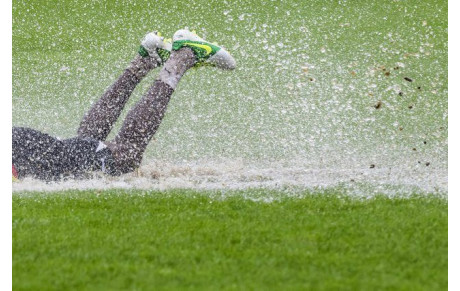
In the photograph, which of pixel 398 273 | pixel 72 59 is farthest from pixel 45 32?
pixel 398 273

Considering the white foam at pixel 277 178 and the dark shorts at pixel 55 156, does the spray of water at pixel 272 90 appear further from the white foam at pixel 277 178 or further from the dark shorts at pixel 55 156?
the dark shorts at pixel 55 156

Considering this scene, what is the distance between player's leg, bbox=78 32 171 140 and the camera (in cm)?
718

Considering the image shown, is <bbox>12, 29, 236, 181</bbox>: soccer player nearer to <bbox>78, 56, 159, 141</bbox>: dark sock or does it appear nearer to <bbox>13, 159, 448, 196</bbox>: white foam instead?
<bbox>78, 56, 159, 141</bbox>: dark sock

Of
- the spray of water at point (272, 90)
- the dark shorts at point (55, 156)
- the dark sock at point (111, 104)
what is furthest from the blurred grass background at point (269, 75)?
the dark shorts at point (55, 156)

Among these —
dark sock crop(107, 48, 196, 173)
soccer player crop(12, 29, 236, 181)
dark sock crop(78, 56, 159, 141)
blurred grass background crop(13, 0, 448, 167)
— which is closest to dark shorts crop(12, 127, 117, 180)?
soccer player crop(12, 29, 236, 181)

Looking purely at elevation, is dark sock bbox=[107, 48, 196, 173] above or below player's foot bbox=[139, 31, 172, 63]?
below

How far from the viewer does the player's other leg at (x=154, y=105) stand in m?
6.71

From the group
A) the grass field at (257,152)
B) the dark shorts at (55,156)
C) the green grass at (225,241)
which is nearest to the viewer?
the green grass at (225,241)

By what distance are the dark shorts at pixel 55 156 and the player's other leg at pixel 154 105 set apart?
123 mm

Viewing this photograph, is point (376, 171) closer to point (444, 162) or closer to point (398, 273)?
point (444, 162)

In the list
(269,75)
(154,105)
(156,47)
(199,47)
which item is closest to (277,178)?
(154,105)

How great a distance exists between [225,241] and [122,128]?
7.75ft

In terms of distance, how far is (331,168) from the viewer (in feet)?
23.8

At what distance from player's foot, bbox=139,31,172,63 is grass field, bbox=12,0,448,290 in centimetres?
100
